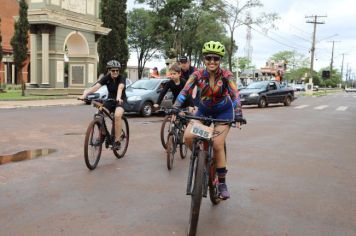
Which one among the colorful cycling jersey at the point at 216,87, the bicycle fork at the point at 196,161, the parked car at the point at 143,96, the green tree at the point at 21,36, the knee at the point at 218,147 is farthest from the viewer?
the green tree at the point at 21,36

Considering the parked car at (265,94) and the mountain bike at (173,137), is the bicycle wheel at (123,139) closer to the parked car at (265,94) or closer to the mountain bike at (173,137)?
the mountain bike at (173,137)

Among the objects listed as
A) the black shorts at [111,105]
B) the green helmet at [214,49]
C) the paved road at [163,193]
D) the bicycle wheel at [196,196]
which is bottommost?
Answer: the paved road at [163,193]

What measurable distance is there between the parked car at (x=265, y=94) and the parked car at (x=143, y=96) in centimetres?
808

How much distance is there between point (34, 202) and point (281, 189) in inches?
131

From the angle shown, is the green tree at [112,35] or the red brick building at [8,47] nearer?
the green tree at [112,35]

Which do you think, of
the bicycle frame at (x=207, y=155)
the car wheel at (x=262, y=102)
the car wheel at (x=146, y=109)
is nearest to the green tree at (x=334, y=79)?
the car wheel at (x=262, y=102)

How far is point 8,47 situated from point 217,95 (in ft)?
165

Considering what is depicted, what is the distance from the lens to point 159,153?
29.5 feet

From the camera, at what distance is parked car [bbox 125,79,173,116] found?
686 inches

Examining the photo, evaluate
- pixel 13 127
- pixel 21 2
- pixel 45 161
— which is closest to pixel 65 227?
pixel 45 161

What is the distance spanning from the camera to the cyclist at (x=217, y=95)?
16.0 feet

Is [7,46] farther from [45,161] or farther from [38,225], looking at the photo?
[38,225]

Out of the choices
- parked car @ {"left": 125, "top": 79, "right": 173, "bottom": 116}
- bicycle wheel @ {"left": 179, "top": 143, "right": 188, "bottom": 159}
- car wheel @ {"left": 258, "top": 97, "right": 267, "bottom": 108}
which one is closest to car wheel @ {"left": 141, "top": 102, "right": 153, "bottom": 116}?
parked car @ {"left": 125, "top": 79, "right": 173, "bottom": 116}

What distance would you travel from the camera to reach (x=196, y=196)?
4.15m
